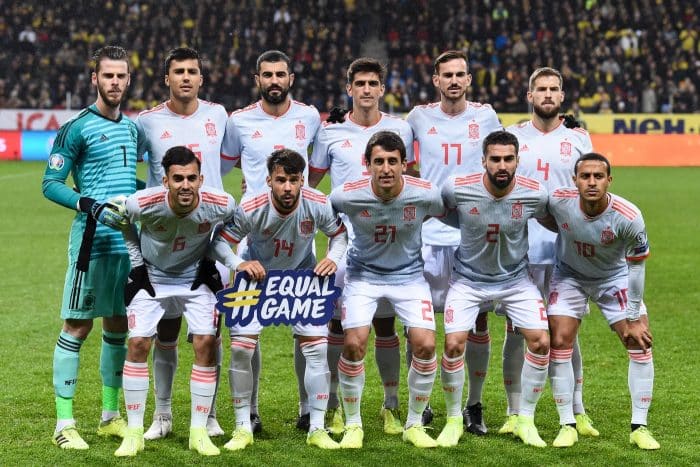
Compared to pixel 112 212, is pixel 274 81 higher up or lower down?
higher up

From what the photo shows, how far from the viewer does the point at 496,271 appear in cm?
656

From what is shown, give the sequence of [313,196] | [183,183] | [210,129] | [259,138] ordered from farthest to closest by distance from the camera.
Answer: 1. [259,138]
2. [210,129]
3. [313,196]
4. [183,183]

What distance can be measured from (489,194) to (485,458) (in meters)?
1.55

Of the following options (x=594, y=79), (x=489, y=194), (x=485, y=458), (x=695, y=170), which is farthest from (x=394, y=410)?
(x=594, y=79)

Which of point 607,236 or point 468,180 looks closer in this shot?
point 607,236

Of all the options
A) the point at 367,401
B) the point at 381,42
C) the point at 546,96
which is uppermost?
the point at 381,42

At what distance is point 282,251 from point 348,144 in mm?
1004

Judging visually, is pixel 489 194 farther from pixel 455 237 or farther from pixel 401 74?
pixel 401 74

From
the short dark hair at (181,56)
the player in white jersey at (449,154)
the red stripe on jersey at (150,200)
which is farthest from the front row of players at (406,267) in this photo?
the short dark hair at (181,56)

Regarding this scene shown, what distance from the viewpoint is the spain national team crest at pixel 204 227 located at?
247 inches

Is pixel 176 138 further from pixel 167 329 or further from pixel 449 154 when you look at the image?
pixel 449 154

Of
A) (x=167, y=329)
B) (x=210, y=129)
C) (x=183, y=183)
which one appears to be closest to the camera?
(x=183, y=183)

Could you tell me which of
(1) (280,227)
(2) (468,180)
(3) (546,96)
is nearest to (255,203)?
(1) (280,227)

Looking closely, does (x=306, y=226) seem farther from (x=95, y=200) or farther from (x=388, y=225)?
(x=95, y=200)
